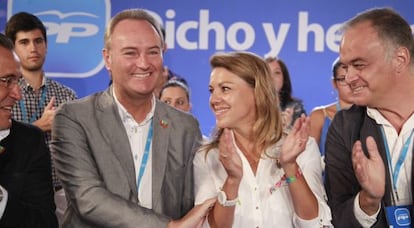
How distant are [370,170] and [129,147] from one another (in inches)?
37.9

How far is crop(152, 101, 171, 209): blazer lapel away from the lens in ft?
9.75

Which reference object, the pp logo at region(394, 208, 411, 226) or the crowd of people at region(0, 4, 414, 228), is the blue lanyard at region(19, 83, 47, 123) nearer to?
the crowd of people at region(0, 4, 414, 228)

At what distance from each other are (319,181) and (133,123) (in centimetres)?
80

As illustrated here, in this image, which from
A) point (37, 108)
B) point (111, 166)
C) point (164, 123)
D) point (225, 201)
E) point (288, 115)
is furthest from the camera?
point (288, 115)

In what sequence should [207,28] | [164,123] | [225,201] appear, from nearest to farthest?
1. [225,201]
2. [164,123]
3. [207,28]

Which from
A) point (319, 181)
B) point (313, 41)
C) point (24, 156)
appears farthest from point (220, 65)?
point (313, 41)

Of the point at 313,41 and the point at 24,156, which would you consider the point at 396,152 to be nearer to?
the point at 24,156

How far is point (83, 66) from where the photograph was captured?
6.17 metres

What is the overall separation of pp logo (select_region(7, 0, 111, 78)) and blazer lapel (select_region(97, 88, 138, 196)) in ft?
10.2

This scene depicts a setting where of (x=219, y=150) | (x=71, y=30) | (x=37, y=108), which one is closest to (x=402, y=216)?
(x=219, y=150)

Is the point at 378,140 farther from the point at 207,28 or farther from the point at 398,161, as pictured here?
the point at 207,28

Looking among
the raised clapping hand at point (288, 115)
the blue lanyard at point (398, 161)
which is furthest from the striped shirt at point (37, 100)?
the blue lanyard at point (398, 161)

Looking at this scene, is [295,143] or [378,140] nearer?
[295,143]

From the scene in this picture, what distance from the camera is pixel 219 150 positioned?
288 centimetres
